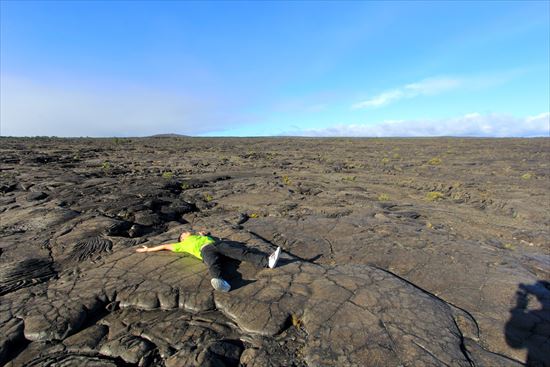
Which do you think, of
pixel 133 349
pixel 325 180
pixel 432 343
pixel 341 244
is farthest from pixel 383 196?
pixel 133 349

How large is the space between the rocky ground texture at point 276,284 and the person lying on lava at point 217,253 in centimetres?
14

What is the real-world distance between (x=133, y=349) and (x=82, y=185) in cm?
941

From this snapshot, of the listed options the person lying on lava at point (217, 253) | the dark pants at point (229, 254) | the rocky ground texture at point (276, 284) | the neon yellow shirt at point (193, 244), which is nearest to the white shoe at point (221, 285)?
the person lying on lava at point (217, 253)

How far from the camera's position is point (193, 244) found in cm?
593

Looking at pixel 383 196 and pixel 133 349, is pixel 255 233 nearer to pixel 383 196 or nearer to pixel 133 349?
pixel 133 349

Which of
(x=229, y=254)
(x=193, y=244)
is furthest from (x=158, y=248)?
(x=229, y=254)

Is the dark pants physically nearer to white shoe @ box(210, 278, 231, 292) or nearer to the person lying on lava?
the person lying on lava

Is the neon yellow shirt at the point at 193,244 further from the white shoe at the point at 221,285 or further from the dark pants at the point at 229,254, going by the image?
the white shoe at the point at 221,285

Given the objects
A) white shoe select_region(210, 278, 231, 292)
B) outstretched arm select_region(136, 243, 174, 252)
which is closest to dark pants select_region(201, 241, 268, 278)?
white shoe select_region(210, 278, 231, 292)

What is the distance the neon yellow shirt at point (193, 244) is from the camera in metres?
5.85

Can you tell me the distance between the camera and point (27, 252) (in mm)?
6488

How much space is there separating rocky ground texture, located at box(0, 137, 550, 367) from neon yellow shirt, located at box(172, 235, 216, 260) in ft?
0.53

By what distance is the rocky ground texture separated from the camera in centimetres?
385

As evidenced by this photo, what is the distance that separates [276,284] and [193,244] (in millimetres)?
1732
